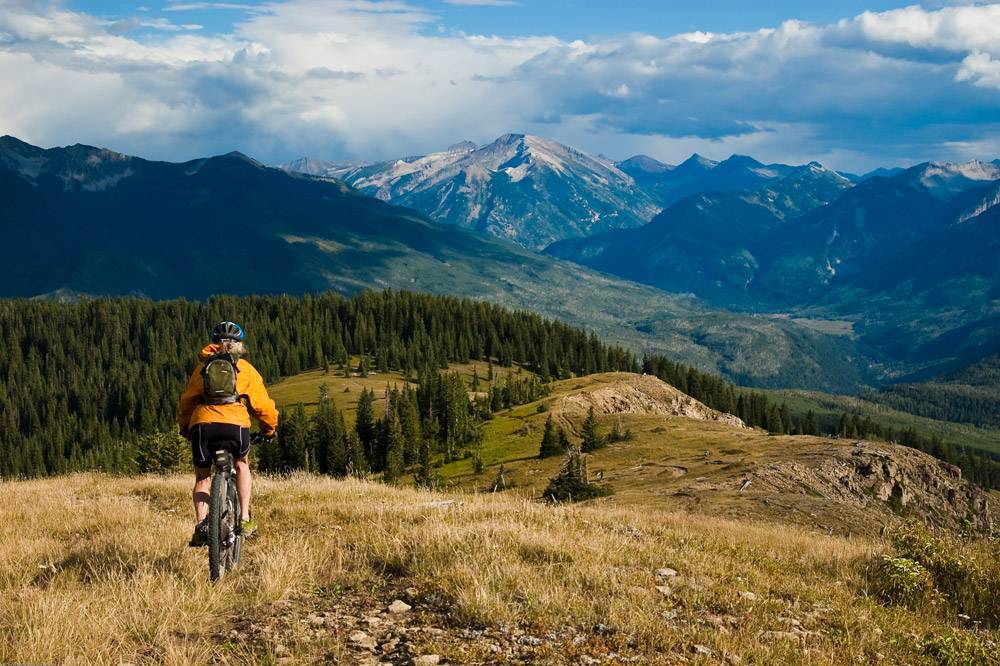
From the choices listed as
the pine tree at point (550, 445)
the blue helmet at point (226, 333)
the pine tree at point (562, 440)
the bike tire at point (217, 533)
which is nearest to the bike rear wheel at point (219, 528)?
the bike tire at point (217, 533)

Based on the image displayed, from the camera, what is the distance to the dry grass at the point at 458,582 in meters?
8.86

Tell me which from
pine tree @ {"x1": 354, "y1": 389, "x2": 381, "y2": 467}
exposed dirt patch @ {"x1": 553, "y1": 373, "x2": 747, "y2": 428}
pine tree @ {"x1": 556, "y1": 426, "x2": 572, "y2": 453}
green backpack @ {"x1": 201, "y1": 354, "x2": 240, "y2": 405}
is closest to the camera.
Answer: green backpack @ {"x1": 201, "y1": 354, "x2": 240, "y2": 405}

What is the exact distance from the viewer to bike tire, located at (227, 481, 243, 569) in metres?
11.5

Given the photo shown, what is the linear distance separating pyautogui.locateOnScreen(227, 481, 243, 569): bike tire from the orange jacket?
45.3 inches

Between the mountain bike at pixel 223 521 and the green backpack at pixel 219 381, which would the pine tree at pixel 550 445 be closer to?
the mountain bike at pixel 223 521

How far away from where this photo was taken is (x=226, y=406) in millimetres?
11711

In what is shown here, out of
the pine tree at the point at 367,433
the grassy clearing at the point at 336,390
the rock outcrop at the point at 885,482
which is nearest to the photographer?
the rock outcrop at the point at 885,482

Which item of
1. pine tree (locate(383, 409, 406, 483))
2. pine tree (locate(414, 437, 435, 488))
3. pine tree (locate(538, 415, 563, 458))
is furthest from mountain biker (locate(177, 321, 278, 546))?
pine tree (locate(383, 409, 406, 483))

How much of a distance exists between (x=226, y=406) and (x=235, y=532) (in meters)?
2.11

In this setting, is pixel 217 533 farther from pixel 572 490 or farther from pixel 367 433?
pixel 367 433

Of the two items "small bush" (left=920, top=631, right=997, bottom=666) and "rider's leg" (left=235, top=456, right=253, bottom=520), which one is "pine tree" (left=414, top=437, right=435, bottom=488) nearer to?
"rider's leg" (left=235, top=456, right=253, bottom=520)

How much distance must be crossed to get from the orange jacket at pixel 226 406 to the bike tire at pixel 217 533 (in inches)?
41.6

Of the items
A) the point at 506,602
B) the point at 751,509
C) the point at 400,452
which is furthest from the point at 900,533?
the point at 400,452

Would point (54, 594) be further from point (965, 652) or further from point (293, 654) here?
point (965, 652)
